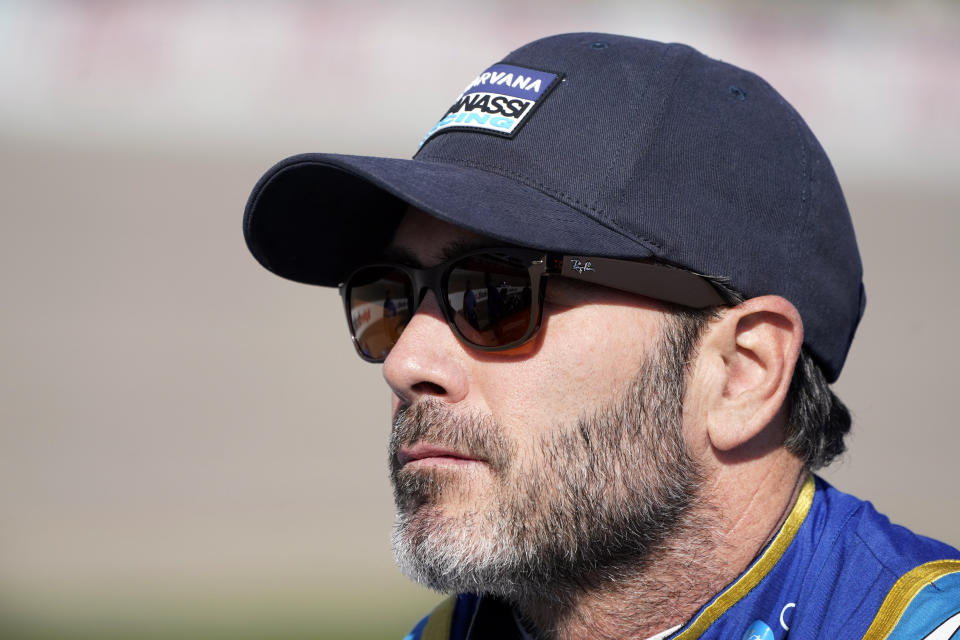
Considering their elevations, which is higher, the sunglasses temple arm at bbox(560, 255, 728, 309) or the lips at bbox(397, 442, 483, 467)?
the sunglasses temple arm at bbox(560, 255, 728, 309)

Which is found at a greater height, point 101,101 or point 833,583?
point 101,101

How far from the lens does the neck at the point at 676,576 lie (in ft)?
6.11

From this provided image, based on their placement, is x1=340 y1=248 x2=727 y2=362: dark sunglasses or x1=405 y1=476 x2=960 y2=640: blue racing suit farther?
x1=340 y1=248 x2=727 y2=362: dark sunglasses

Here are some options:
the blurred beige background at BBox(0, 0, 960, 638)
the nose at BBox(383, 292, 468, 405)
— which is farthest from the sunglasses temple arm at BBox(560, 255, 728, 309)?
the blurred beige background at BBox(0, 0, 960, 638)

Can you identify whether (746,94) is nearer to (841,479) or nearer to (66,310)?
(841,479)

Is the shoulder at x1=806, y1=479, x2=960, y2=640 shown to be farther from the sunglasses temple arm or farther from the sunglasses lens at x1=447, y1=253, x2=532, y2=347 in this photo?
the sunglasses lens at x1=447, y1=253, x2=532, y2=347

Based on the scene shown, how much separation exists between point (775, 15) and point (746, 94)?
856cm

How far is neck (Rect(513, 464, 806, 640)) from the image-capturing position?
6.11 feet

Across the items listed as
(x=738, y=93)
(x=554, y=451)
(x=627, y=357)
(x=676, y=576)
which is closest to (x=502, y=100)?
(x=738, y=93)

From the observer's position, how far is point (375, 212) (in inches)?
84.2

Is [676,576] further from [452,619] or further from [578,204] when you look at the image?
[578,204]

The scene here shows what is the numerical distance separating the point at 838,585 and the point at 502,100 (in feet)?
3.60

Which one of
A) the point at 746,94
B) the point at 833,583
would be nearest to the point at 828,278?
the point at 746,94

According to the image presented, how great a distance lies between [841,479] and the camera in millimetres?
7938
